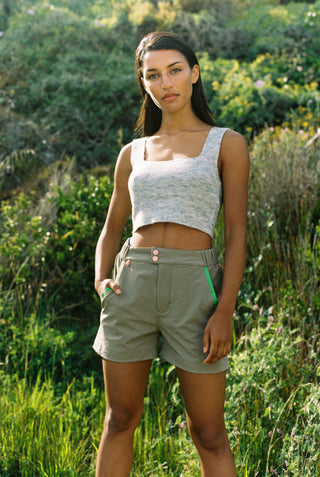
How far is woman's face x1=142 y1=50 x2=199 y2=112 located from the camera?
206 centimetres

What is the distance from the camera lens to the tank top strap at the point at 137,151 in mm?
2129

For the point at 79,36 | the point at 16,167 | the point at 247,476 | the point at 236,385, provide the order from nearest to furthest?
the point at 247,476 < the point at 236,385 < the point at 16,167 < the point at 79,36

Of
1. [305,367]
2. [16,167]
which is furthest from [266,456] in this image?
[16,167]

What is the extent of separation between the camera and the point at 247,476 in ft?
7.42

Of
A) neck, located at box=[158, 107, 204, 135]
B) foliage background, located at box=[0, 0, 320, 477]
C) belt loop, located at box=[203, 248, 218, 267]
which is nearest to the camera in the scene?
belt loop, located at box=[203, 248, 218, 267]

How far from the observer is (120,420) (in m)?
2.00

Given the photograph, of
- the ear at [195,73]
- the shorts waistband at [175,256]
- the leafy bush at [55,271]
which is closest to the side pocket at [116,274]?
the shorts waistband at [175,256]

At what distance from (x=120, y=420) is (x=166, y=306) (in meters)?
0.50

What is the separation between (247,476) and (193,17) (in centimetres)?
775

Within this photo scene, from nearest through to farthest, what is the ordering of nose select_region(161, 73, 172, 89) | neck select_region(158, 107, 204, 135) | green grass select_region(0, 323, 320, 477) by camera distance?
nose select_region(161, 73, 172, 89), neck select_region(158, 107, 204, 135), green grass select_region(0, 323, 320, 477)

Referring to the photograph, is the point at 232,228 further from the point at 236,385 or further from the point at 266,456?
the point at 266,456

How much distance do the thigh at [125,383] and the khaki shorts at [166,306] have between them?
4cm

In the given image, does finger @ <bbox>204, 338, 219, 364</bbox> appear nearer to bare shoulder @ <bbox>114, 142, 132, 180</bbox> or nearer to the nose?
bare shoulder @ <bbox>114, 142, 132, 180</bbox>

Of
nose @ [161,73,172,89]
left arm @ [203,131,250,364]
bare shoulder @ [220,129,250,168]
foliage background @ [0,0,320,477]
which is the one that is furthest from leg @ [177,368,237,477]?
nose @ [161,73,172,89]
